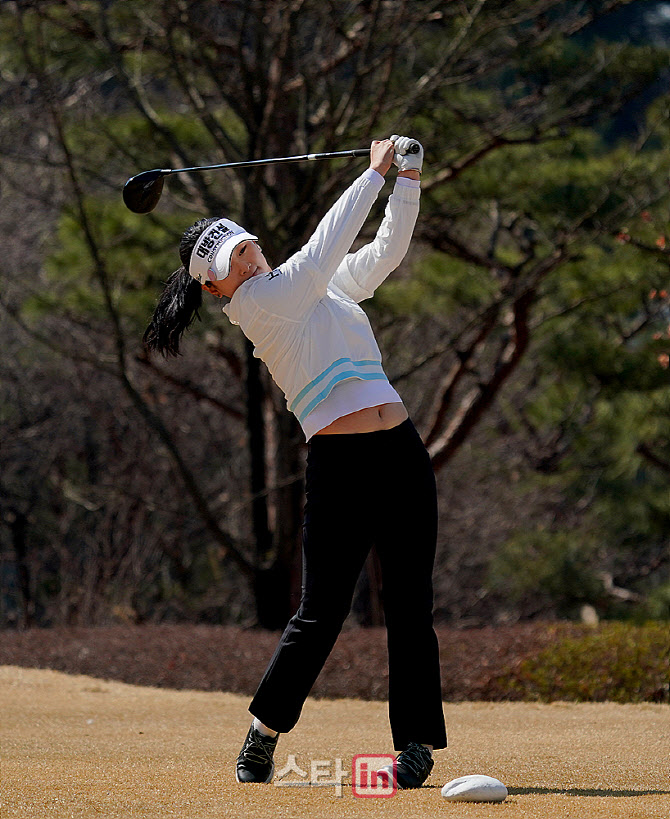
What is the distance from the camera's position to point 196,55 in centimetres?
776

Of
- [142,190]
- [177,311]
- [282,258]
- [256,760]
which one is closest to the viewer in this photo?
[256,760]

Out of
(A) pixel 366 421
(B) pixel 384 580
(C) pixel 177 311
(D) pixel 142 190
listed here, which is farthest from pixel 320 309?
(D) pixel 142 190

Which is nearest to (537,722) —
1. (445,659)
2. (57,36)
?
(445,659)

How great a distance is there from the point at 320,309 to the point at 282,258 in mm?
4406

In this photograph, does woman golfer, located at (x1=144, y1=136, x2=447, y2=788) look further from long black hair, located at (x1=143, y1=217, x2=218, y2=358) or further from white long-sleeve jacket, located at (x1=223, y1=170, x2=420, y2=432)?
long black hair, located at (x1=143, y1=217, x2=218, y2=358)

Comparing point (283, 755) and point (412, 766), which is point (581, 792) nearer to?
point (412, 766)

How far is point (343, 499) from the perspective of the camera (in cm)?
289

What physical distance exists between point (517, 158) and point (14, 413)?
5153 mm

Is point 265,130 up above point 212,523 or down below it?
above

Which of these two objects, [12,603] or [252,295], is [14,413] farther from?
[252,295]

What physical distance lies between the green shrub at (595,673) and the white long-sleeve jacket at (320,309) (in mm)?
2721

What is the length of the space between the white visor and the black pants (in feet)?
1.73

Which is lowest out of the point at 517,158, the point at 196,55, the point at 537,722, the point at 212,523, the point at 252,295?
the point at 537,722

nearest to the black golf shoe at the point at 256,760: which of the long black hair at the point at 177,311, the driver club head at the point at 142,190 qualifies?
the long black hair at the point at 177,311
